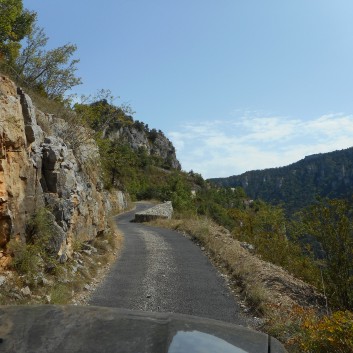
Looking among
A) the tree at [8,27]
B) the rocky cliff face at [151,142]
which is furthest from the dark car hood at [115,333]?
the rocky cliff face at [151,142]

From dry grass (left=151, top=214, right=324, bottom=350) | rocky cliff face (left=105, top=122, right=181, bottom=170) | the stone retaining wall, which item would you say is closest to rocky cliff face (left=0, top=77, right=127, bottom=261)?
dry grass (left=151, top=214, right=324, bottom=350)

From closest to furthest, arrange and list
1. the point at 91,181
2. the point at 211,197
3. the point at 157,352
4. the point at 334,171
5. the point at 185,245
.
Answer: the point at 157,352
the point at 91,181
the point at 185,245
the point at 211,197
the point at 334,171

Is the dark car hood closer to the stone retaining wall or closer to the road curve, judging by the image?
the road curve

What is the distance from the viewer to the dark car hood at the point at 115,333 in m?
1.99

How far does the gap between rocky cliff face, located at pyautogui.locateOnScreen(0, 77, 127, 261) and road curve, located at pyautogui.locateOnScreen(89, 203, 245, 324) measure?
1.81m

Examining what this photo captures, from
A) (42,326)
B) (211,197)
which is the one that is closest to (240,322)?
(42,326)

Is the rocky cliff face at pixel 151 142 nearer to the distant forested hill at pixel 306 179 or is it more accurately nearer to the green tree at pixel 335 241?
the distant forested hill at pixel 306 179

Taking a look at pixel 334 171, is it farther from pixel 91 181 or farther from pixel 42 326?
pixel 42 326

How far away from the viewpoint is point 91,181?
1698 cm

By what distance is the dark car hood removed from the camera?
6.54 ft

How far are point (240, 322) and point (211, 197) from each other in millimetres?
63421

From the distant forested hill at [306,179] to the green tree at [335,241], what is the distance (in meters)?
95.9

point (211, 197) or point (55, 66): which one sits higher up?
point (55, 66)

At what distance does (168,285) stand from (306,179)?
12577 centimetres
